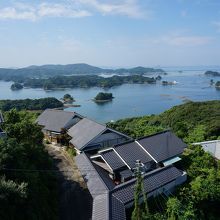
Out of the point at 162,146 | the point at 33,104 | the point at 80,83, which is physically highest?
the point at 162,146

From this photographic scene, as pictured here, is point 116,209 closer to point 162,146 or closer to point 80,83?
point 162,146

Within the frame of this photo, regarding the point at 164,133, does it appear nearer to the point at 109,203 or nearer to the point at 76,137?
the point at 76,137

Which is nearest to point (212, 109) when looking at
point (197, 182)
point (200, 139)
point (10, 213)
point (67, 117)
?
point (200, 139)

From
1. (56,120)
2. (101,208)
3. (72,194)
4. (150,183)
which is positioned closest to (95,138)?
(72,194)

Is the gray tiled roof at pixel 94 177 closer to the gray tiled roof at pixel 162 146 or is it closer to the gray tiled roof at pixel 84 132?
the gray tiled roof at pixel 84 132

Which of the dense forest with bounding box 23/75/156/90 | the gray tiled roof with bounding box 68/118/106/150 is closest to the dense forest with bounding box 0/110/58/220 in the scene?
the gray tiled roof with bounding box 68/118/106/150

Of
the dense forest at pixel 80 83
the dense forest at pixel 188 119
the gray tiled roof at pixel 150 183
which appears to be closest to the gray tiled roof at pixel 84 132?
the gray tiled roof at pixel 150 183
